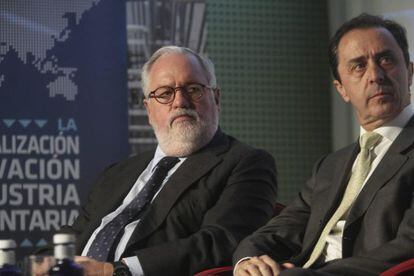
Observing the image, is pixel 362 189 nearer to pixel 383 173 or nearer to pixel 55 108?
pixel 383 173

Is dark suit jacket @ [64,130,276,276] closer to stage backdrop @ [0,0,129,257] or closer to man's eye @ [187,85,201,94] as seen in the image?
man's eye @ [187,85,201,94]

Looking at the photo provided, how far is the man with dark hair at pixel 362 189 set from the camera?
9.71 ft

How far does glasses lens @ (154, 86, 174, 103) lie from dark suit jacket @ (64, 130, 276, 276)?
0.90ft

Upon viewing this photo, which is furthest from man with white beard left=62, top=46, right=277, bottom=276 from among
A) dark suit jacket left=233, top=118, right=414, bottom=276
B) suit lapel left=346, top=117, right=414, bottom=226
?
suit lapel left=346, top=117, right=414, bottom=226

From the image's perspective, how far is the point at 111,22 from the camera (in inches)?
219

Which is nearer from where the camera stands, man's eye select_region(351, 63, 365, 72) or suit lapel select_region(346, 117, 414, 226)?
suit lapel select_region(346, 117, 414, 226)

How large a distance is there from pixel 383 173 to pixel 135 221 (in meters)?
1.21

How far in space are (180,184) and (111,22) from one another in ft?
6.79

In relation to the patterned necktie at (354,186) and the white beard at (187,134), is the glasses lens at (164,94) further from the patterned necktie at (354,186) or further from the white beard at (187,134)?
the patterned necktie at (354,186)

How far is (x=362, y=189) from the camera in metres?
3.12

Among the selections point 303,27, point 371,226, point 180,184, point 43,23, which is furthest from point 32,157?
point 371,226

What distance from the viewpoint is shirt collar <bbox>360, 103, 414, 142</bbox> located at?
3209mm

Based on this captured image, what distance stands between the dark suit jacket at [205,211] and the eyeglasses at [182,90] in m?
0.21

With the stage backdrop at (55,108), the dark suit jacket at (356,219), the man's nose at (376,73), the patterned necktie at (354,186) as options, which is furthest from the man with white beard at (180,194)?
the stage backdrop at (55,108)
